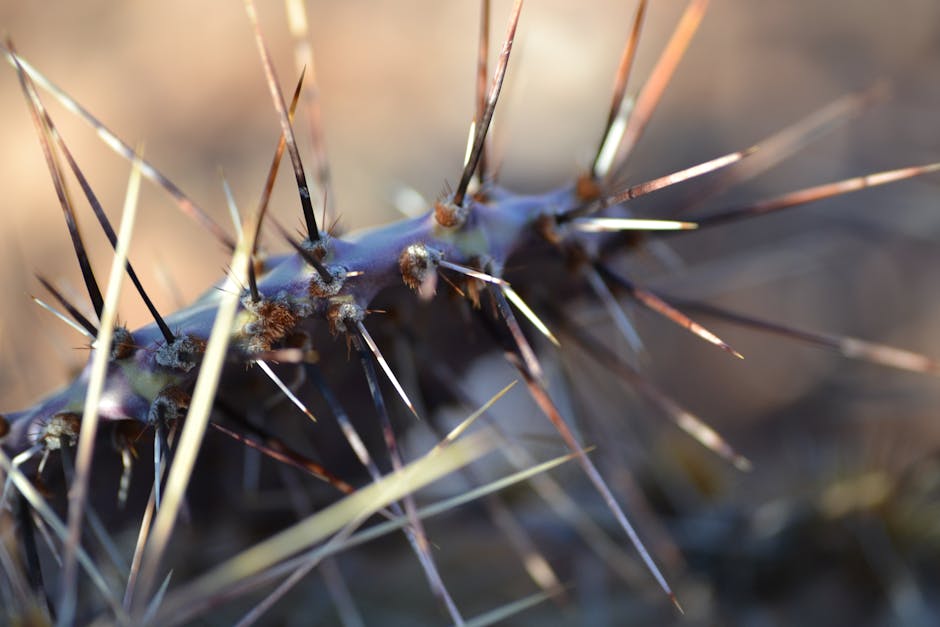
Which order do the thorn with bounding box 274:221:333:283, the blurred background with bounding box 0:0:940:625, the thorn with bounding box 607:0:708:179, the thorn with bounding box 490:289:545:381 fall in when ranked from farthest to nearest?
the blurred background with bounding box 0:0:940:625 < the thorn with bounding box 607:0:708:179 < the thorn with bounding box 490:289:545:381 < the thorn with bounding box 274:221:333:283

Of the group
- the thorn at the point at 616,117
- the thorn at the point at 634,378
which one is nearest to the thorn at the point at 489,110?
the thorn at the point at 616,117

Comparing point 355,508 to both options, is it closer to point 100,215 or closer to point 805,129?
point 100,215

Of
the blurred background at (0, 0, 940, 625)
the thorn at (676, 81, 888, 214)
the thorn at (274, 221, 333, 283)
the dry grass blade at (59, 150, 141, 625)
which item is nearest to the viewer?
the dry grass blade at (59, 150, 141, 625)

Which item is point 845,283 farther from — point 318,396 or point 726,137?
point 318,396

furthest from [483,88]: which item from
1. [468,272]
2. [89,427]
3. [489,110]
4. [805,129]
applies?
[805,129]

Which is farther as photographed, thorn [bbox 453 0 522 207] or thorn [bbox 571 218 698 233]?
thorn [bbox 571 218 698 233]

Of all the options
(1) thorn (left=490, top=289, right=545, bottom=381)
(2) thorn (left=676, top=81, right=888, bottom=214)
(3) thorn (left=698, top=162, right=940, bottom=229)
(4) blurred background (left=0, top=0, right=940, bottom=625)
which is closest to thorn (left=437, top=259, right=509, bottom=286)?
(1) thorn (left=490, top=289, right=545, bottom=381)

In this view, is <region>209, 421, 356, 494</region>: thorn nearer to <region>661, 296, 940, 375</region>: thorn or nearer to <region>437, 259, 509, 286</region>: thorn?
<region>437, 259, 509, 286</region>: thorn

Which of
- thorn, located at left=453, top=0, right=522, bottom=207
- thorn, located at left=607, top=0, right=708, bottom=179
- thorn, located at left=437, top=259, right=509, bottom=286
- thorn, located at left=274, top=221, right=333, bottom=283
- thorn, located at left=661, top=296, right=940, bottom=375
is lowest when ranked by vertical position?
thorn, located at left=661, top=296, right=940, bottom=375

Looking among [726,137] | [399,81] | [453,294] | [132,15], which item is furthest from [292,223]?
[453,294]
